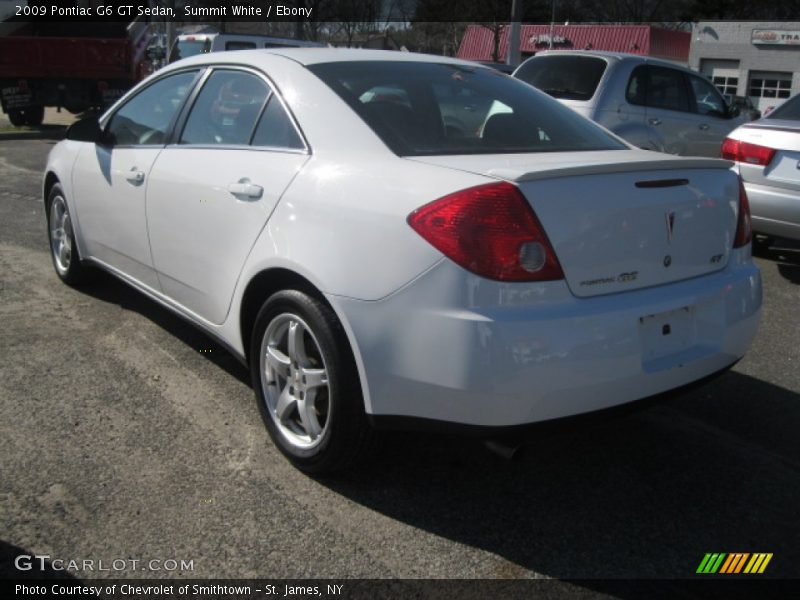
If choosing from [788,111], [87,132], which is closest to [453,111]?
[87,132]

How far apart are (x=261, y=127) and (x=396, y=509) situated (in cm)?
166

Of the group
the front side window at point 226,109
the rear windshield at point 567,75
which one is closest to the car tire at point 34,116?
the rear windshield at point 567,75

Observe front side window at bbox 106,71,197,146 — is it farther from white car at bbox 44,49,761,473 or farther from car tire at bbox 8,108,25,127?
car tire at bbox 8,108,25,127

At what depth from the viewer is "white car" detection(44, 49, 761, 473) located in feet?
8.25

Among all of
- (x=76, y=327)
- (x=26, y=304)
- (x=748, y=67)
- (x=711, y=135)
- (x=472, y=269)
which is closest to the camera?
(x=472, y=269)

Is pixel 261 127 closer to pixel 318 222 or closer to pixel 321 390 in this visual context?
pixel 318 222

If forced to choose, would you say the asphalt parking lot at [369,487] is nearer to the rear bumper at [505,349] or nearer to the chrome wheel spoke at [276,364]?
the rear bumper at [505,349]

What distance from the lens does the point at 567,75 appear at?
908 centimetres

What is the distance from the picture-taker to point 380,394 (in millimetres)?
2680

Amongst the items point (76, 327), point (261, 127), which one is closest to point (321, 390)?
point (261, 127)

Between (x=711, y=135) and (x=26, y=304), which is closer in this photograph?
(x=26, y=304)

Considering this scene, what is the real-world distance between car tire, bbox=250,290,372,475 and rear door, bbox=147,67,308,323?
13.1 inches

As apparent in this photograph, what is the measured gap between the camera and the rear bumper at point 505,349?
247cm

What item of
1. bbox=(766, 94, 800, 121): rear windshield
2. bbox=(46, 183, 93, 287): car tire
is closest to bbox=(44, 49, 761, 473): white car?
bbox=(46, 183, 93, 287): car tire
